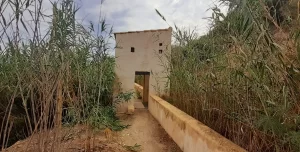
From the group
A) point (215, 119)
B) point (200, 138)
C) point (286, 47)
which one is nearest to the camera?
point (286, 47)

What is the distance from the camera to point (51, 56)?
2.66 m

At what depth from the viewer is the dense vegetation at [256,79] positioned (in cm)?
196

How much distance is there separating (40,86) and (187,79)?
2774 millimetres

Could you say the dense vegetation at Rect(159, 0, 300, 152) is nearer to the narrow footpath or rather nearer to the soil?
the narrow footpath

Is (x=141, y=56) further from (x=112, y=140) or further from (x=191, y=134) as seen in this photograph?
(x=191, y=134)

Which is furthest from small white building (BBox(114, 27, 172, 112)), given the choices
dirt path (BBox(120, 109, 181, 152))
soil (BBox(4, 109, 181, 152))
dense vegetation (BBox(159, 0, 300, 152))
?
dense vegetation (BBox(159, 0, 300, 152))

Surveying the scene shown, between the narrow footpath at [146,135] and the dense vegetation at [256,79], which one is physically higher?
the dense vegetation at [256,79]

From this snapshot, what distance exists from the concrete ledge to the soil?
0.75 feet

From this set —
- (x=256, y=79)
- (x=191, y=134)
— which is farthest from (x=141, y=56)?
(x=256, y=79)

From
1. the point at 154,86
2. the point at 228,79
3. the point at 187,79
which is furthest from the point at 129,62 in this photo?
the point at 228,79

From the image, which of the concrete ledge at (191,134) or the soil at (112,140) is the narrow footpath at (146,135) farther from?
the concrete ledge at (191,134)

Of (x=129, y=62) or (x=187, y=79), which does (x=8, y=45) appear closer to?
(x=187, y=79)

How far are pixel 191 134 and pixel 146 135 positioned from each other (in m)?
2.36

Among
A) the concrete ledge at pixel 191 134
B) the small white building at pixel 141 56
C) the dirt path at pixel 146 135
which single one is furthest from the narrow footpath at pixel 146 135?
the small white building at pixel 141 56
